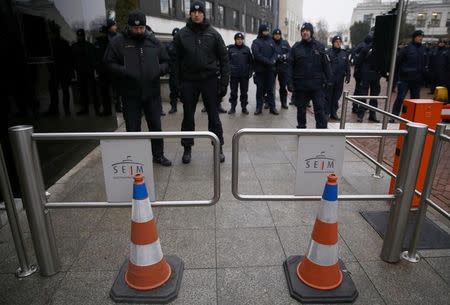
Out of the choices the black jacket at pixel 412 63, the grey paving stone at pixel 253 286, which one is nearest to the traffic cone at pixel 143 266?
the grey paving stone at pixel 253 286

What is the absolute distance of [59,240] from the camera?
336 centimetres

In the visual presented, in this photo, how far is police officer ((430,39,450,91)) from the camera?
34.6 feet

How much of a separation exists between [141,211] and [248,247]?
3.76 feet

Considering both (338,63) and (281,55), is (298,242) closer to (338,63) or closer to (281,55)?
(338,63)

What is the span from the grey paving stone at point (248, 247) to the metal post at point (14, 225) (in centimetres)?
154

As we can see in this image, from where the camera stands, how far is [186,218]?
372 cm

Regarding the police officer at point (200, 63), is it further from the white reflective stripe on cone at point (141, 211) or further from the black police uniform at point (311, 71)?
the white reflective stripe on cone at point (141, 211)

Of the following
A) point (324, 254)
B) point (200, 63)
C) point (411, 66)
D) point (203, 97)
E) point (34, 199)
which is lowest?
point (324, 254)

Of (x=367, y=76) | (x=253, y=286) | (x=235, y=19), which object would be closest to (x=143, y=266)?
(x=253, y=286)

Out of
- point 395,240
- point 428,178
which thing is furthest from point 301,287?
point 428,178

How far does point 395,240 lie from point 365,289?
51 cm

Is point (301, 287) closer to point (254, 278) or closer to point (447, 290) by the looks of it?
point (254, 278)

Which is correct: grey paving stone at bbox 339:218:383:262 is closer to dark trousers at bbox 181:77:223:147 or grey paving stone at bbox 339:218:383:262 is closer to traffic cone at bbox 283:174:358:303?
traffic cone at bbox 283:174:358:303

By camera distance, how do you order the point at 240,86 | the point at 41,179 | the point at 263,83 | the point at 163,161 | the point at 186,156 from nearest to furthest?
the point at 41,179 < the point at 163,161 < the point at 186,156 < the point at 263,83 < the point at 240,86
